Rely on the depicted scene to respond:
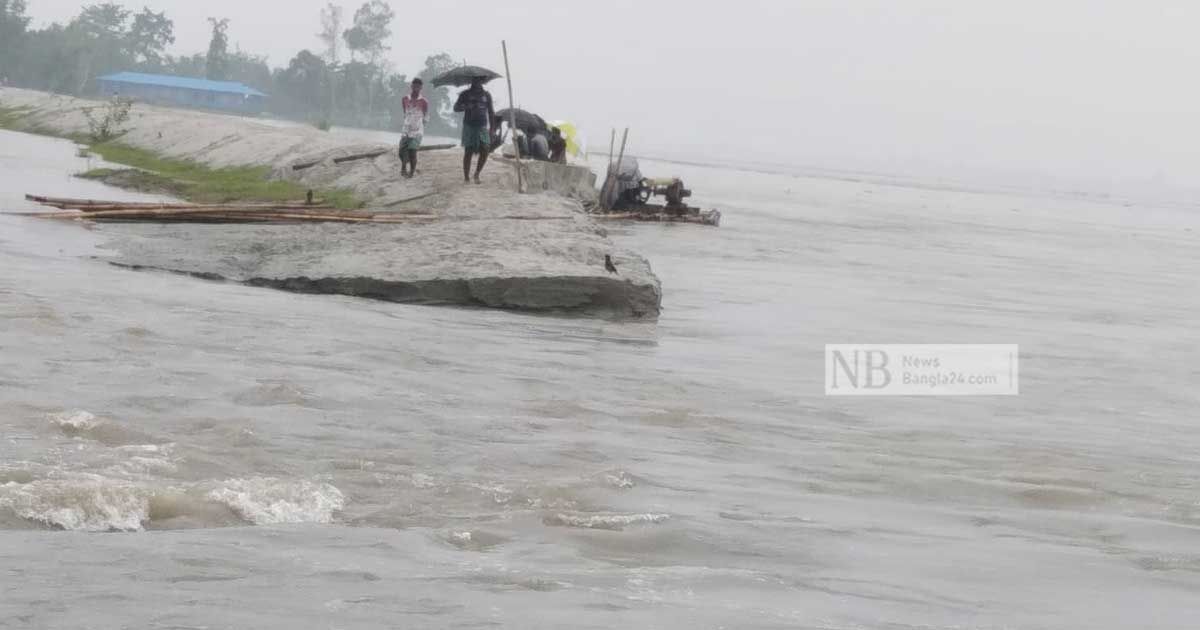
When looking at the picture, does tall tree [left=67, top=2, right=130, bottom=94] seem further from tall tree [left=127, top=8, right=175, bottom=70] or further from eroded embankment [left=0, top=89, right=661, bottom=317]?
eroded embankment [left=0, top=89, right=661, bottom=317]

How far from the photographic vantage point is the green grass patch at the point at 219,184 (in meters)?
22.3

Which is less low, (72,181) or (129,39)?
(129,39)

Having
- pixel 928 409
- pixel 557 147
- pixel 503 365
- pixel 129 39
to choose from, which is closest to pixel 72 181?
pixel 557 147

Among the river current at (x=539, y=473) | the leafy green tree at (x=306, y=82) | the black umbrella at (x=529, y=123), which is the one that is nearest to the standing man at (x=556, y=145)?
the black umbrella at (x=529, y=123)

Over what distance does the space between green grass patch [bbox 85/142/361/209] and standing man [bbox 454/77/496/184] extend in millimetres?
1877

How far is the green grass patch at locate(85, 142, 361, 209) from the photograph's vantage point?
73.3 ft

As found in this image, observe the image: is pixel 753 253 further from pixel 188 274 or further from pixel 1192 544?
pixel 1192 544

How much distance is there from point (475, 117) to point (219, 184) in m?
7.59

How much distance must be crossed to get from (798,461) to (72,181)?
19847 millimetres

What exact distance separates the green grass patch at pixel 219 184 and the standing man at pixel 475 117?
1.88 metres

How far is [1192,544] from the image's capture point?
6496 millimetres

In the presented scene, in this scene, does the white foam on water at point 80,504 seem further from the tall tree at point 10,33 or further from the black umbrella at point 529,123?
the tall tree at point 10,33

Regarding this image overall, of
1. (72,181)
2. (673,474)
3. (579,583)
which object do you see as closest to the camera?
(579,583)

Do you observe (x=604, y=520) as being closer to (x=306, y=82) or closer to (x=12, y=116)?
(x=12, y=116)
